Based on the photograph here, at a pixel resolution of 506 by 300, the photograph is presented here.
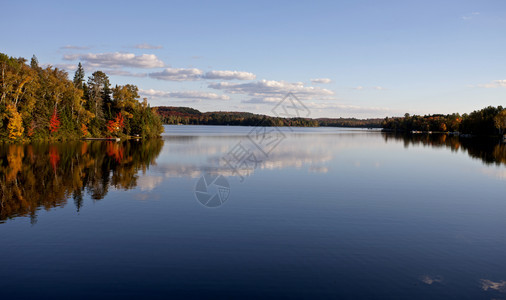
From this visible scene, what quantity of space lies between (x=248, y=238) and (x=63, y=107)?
231 feet

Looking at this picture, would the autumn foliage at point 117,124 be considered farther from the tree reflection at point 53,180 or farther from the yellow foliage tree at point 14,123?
the tree reflection at point 53,180

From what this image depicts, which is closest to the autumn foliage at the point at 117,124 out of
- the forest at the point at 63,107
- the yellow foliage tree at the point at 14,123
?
the forest at the point at 63,107

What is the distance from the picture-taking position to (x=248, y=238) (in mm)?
14219

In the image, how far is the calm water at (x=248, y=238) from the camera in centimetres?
1026

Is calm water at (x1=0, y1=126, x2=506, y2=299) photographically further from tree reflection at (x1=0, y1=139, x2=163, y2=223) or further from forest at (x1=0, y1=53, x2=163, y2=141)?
forest at (x1=0, y1=53, x2=163, y2=141)

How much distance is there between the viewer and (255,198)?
70.6ft

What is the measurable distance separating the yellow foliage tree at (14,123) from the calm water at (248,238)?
36.9 m

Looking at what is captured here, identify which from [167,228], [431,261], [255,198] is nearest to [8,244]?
[167,228]

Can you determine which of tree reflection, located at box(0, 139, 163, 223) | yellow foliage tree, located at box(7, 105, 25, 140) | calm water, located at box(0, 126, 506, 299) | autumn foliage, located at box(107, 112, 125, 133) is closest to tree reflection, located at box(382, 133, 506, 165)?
calm water, located at box(0, 126, 506, 299)

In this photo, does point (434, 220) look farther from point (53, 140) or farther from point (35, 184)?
point (53, 140)

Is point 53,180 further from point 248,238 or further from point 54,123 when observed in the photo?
point 54,123

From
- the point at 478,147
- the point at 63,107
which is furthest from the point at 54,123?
the point at 478,147

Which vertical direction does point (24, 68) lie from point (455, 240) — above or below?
above

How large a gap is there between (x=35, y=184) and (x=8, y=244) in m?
12.6
